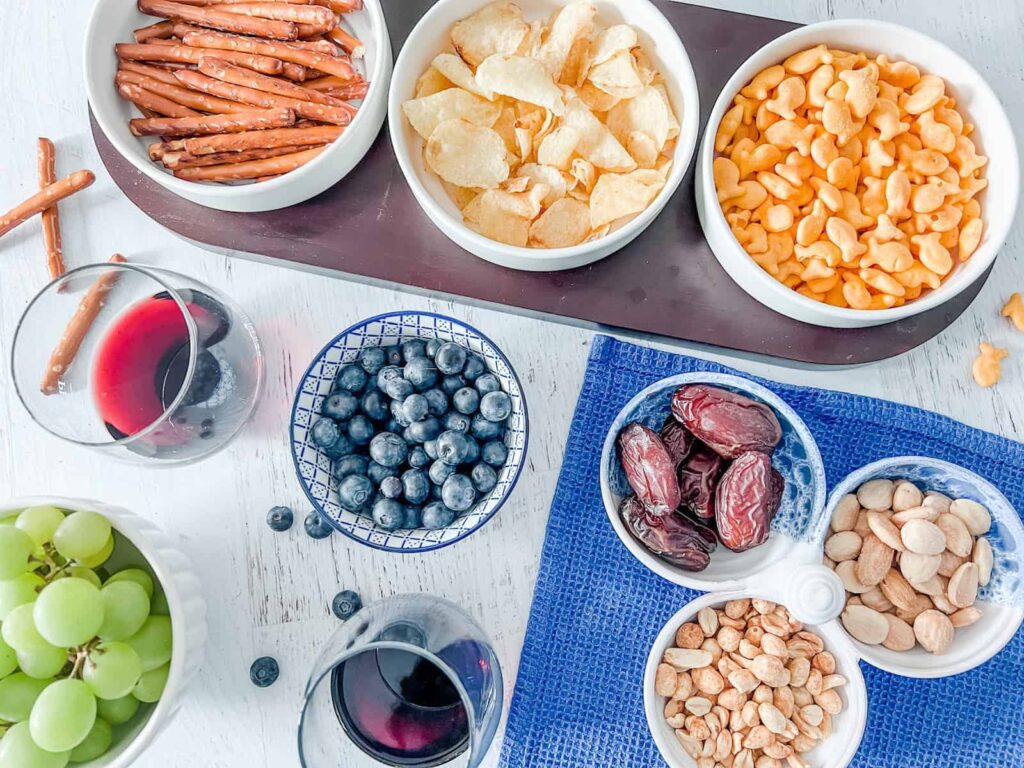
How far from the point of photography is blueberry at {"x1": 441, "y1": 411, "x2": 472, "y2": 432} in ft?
2.65

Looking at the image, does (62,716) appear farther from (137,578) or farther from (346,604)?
(346,604)

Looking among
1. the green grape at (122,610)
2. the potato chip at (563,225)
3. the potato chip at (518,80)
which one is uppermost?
the potato chip at (518,80)

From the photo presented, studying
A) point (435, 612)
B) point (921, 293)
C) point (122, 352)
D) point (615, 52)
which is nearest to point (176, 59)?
point (122, 352)

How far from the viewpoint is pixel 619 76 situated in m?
0.82

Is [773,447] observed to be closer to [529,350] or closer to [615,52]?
[529,350]

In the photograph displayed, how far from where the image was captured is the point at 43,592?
67 centimetres

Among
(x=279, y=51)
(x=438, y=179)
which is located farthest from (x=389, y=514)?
(x=279, y=51)

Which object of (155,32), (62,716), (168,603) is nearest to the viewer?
(62,716)

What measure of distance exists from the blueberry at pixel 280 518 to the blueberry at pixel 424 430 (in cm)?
18

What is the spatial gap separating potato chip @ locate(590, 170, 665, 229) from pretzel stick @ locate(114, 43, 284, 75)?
339 mm

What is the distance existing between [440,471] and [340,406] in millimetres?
115

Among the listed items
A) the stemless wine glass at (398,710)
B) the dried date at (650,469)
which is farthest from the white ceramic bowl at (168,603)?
the dried date at (650,469)

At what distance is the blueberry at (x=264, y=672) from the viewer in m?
0.87

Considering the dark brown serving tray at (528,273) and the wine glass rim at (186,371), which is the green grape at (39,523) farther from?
the dark brown serving tray at (528,273)
